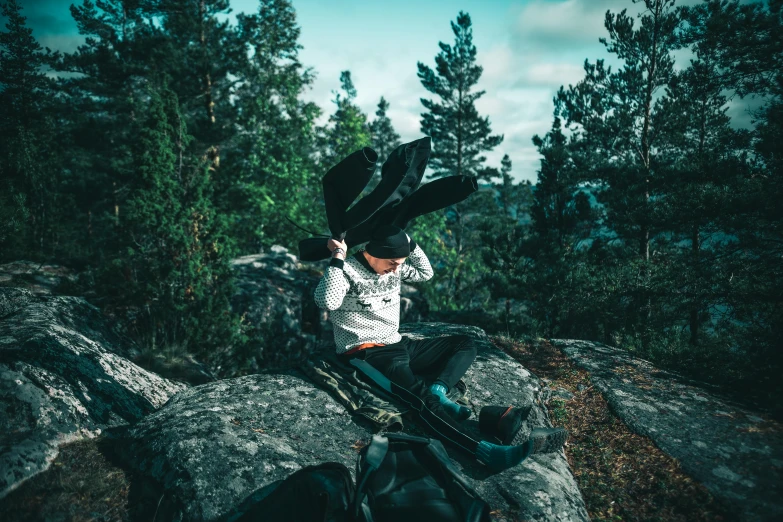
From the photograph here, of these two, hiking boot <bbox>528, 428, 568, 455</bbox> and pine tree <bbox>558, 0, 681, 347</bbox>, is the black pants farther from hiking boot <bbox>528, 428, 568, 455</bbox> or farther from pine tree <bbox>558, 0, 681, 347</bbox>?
pine tree <bbox>558, 0, 681, 347</bbox>

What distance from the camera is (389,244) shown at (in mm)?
3393

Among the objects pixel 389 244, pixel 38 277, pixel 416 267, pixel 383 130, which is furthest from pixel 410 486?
pixel 383 130

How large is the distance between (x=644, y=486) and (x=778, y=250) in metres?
4.92

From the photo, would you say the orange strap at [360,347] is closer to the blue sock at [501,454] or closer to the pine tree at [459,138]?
the blue sock at [501,454]

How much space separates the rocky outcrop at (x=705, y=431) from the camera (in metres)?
2.64

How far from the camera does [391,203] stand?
358 cm

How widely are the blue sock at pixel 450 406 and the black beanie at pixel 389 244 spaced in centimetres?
122

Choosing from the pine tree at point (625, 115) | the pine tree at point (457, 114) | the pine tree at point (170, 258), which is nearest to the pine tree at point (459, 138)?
the pine tree at point (457, 114)

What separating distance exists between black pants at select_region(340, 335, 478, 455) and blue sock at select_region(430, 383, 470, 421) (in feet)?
0.23

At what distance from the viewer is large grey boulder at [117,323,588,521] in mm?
2264

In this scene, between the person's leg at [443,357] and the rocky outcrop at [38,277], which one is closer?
the person's leg at [443,357]

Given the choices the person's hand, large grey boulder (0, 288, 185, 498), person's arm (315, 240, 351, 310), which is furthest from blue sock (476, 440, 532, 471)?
large grey boulder (0, 288, 185, 498)

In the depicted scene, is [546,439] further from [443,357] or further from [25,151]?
[25,151]

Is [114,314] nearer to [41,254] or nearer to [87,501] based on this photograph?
[87,501]
